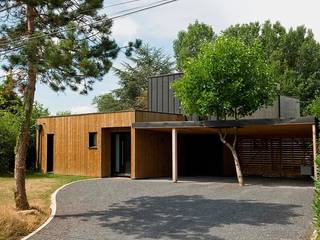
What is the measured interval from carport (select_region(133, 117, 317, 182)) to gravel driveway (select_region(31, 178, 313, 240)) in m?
4.46

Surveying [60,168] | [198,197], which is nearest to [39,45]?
[198,197]

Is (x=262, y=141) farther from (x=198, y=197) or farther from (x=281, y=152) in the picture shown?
(x=198, y=197)

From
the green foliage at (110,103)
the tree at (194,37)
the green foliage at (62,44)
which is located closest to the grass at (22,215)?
the green foliage at (62,44)

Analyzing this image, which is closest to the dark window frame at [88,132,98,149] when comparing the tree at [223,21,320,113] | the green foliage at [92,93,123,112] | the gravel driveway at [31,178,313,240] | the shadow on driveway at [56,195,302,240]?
the gravel driveway at [31,178,313,240]

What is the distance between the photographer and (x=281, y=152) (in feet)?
68.8

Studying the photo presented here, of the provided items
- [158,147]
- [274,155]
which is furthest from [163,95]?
[274,155]

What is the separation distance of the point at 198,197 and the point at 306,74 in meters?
26.0

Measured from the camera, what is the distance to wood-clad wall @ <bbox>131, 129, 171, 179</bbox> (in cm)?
1855

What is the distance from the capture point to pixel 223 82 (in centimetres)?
1608

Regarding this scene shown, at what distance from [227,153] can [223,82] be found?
23.3 feet

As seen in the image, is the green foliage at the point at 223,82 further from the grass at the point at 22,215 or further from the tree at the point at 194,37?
the tree at the point at 194,37

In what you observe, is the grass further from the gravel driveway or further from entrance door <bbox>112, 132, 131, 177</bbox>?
entrance door <bbox>112, 132, 131, 177</bbox>

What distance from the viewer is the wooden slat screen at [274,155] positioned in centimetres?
2041

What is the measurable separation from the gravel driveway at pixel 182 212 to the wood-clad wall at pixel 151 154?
3319mm
